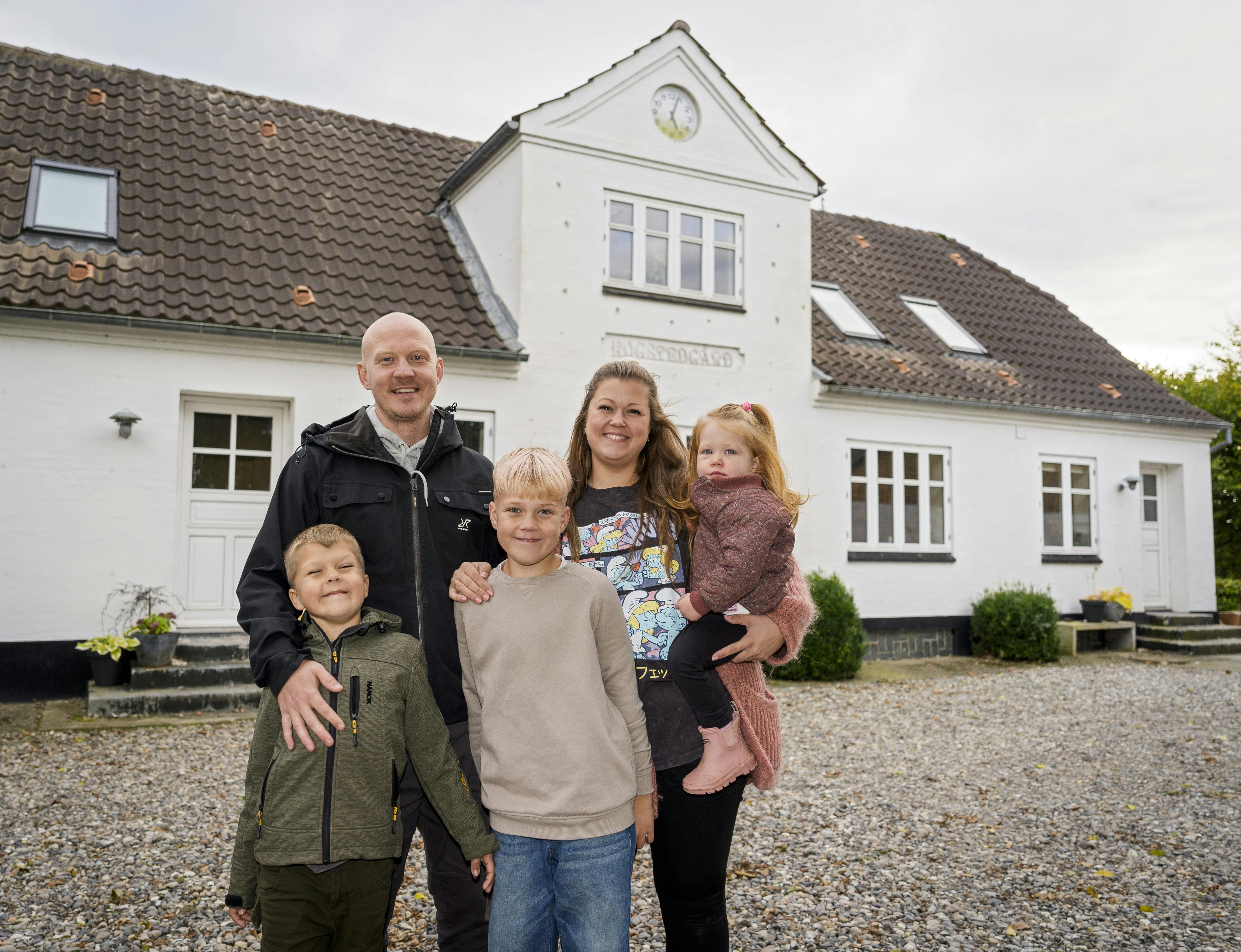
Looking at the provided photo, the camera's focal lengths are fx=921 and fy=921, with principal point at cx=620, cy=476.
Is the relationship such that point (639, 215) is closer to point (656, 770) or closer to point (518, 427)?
point (518, 427)

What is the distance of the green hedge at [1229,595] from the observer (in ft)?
59.9

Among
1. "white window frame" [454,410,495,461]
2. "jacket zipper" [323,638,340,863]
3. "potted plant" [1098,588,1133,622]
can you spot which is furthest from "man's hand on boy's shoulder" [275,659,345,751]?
"potted plant" [1098,588,1133,622]

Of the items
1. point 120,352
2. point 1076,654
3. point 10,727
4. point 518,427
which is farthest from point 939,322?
point 10,727

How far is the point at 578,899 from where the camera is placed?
2348 mm

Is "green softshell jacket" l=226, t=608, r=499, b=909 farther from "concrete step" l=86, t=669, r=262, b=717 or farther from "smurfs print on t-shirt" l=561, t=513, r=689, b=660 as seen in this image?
"concrete step" l=86, t=669, r=262, b=717

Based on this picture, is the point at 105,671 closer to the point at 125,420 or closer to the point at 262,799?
the point at 125,420

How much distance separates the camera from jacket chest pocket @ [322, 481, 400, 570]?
2695mm

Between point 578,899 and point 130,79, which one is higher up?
point 130,79

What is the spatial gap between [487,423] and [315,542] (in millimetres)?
7847

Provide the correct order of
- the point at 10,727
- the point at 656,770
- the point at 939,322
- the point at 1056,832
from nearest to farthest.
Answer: the point at 656,770, the point at 1056,832, the point at 10,727, the point at 939,322

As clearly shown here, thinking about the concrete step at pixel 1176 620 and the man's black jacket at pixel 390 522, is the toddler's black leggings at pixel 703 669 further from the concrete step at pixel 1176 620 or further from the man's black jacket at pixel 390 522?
the concrete step at pixel 1176 620

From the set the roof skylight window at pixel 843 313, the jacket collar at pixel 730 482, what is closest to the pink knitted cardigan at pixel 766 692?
the jacket collar at pixel 730 482

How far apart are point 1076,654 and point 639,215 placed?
873 centimetres

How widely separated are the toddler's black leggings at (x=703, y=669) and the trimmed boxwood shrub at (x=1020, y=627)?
11196 mm
